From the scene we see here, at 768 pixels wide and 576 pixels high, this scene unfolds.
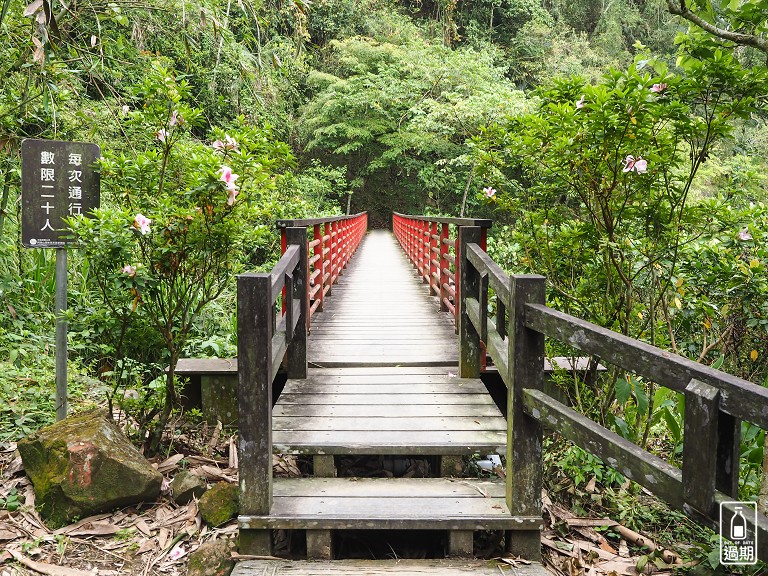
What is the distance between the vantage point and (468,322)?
404cm

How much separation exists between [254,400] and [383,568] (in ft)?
2.99

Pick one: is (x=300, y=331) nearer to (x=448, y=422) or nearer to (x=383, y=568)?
(x=448, y=422)

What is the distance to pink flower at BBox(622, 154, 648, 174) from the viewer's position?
10.4ft

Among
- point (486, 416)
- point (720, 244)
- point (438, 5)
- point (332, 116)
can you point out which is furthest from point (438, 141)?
point (486, 416)

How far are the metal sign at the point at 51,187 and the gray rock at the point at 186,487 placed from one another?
62.2 inches

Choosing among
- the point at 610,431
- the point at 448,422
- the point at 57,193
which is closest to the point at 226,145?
the point at 57,193

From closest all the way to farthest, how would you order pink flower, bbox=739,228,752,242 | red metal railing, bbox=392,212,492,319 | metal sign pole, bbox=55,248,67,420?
metal sign pole, bbox=55,248,67,420
pink flower, bbox=739,228,752,242
red metal railing, bbox=392,212,492,319

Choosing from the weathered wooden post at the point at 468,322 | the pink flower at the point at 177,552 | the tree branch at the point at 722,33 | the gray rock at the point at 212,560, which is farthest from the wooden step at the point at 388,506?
the tree branch at the point at 722,33

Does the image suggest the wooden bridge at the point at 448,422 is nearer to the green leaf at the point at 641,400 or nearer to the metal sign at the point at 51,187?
the green leaf at the point at 641,400

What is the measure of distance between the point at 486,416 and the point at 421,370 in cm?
103

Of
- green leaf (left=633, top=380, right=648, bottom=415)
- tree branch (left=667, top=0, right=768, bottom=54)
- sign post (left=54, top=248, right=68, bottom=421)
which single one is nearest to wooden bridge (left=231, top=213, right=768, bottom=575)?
green leaf (left=633, top=380, right=648, bottom=415)

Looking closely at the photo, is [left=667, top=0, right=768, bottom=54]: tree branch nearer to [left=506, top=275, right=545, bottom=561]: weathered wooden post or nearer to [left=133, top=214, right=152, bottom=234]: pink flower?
[left=506, top=275, right=545, bottom=561]: weathered wooden post

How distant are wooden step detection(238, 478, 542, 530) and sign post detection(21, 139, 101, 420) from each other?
1.75 metres

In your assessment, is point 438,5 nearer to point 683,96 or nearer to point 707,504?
point 683,96
